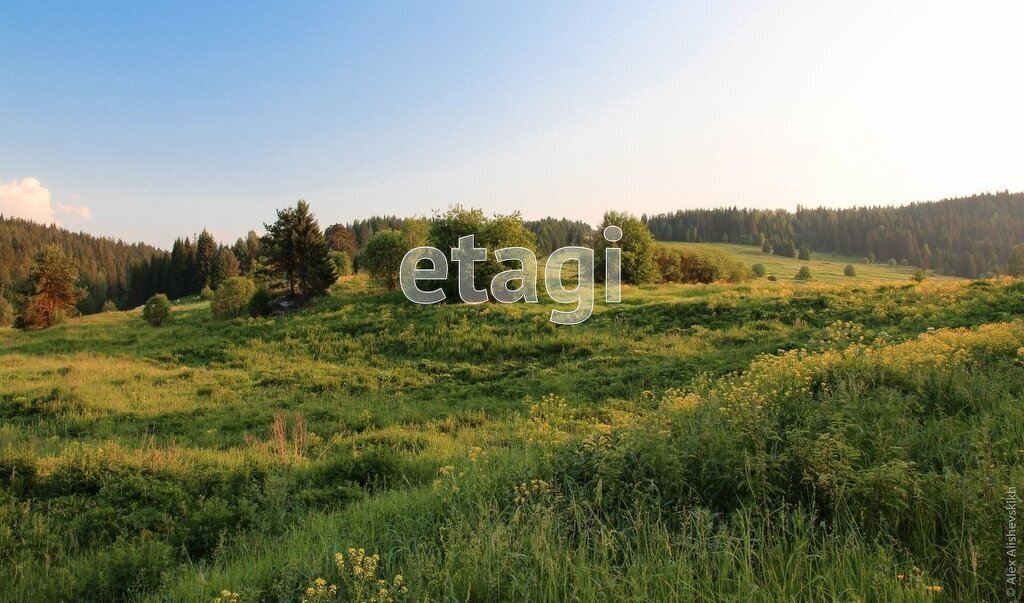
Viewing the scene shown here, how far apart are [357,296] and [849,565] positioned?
119 ft

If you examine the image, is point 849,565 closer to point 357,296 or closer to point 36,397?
point 36,397

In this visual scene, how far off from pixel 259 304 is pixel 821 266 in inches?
3212

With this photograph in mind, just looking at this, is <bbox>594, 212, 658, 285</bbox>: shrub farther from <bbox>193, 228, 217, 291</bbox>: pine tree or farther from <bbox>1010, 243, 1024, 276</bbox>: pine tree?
<bbox>193, 228, 217, 291</bbox>: pine tree

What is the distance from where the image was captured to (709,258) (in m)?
55.7

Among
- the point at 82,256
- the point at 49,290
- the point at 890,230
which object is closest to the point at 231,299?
the point at 49,290

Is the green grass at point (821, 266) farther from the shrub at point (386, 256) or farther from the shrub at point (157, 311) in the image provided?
the shrub at point (157, 311)

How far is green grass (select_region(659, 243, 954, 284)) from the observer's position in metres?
64.1

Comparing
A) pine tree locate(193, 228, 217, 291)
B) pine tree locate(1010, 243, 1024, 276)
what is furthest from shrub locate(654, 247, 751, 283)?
pine tree locate(193, 228, 217, 291)

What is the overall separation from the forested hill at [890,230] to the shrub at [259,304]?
9486 centimetres

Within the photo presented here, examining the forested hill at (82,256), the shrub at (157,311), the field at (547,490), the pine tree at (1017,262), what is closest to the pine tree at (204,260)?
the forested hill at (82,256)

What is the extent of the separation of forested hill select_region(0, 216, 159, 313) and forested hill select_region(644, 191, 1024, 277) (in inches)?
4902

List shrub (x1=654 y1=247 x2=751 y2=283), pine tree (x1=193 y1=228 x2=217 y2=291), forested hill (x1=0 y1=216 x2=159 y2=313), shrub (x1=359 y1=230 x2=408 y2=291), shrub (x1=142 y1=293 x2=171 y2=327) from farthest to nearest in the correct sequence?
forested hill (x1=0 y1=216 x2=159 y2=313) → pine tree (x1=193 y1=228 x2=217 y2=291) → shrub (x1=654 y1=247 x2=751 y2=283) → shrub (x1=142 y1=293 x2=171 y2=327) → shrub (x1=359 y1=230 x2=408 y2=291)

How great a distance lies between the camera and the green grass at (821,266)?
6406 centimetres

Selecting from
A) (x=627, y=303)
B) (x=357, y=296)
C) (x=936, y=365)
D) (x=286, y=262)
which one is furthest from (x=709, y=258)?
(x=936, y=365)
